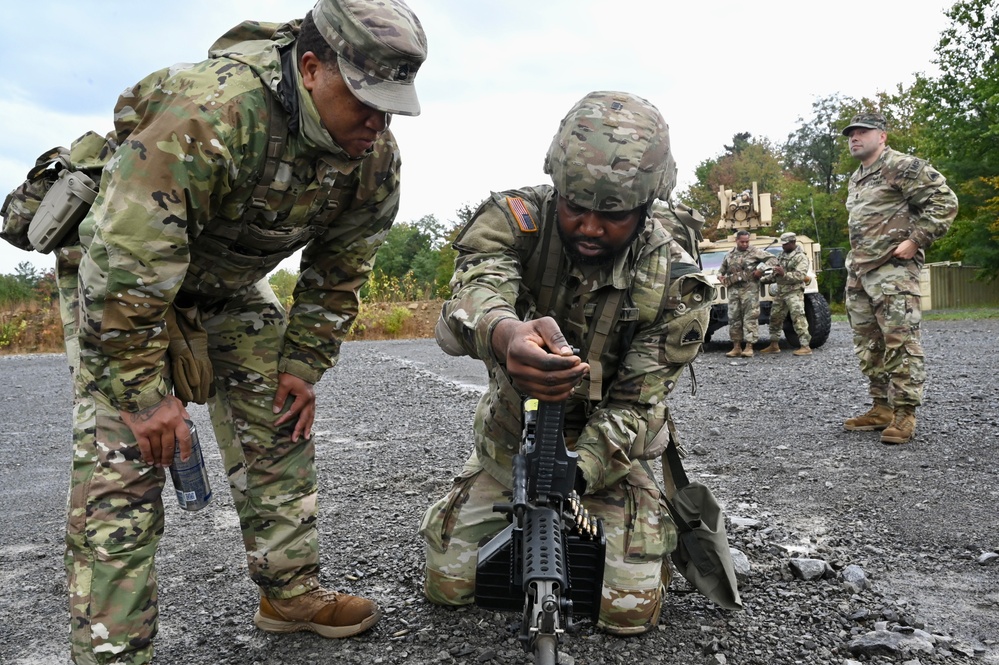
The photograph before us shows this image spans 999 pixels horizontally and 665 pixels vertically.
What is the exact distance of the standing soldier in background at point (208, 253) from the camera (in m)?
2.17

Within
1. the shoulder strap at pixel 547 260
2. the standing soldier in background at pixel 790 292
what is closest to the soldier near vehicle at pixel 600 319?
the shoulder strap at pixel 547 260

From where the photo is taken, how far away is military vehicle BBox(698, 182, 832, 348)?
39.7 ft

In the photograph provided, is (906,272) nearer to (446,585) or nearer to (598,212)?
(598,212)

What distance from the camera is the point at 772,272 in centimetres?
1194

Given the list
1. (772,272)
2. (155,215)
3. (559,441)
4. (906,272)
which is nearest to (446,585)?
(559,441)

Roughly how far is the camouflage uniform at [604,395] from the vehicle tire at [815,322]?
9.55 m

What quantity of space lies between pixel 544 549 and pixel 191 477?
106 cm

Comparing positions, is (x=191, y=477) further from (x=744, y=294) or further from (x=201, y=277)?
(x=744, y=294)

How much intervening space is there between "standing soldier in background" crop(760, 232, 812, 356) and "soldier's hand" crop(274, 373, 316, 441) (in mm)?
9763

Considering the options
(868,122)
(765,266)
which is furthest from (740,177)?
(868,122)

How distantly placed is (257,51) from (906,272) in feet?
15.7

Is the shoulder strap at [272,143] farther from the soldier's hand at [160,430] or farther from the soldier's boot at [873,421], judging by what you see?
the soldier's boot at [873,421]

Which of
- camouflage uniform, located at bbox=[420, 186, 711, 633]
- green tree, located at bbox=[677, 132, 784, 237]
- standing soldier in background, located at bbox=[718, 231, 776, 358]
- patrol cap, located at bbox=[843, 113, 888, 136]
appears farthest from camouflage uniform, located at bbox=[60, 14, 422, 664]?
green tree, located at bbox=[677, 132, 784, 237]

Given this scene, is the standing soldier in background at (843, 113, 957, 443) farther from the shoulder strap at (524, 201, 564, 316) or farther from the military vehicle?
the military vehicle
